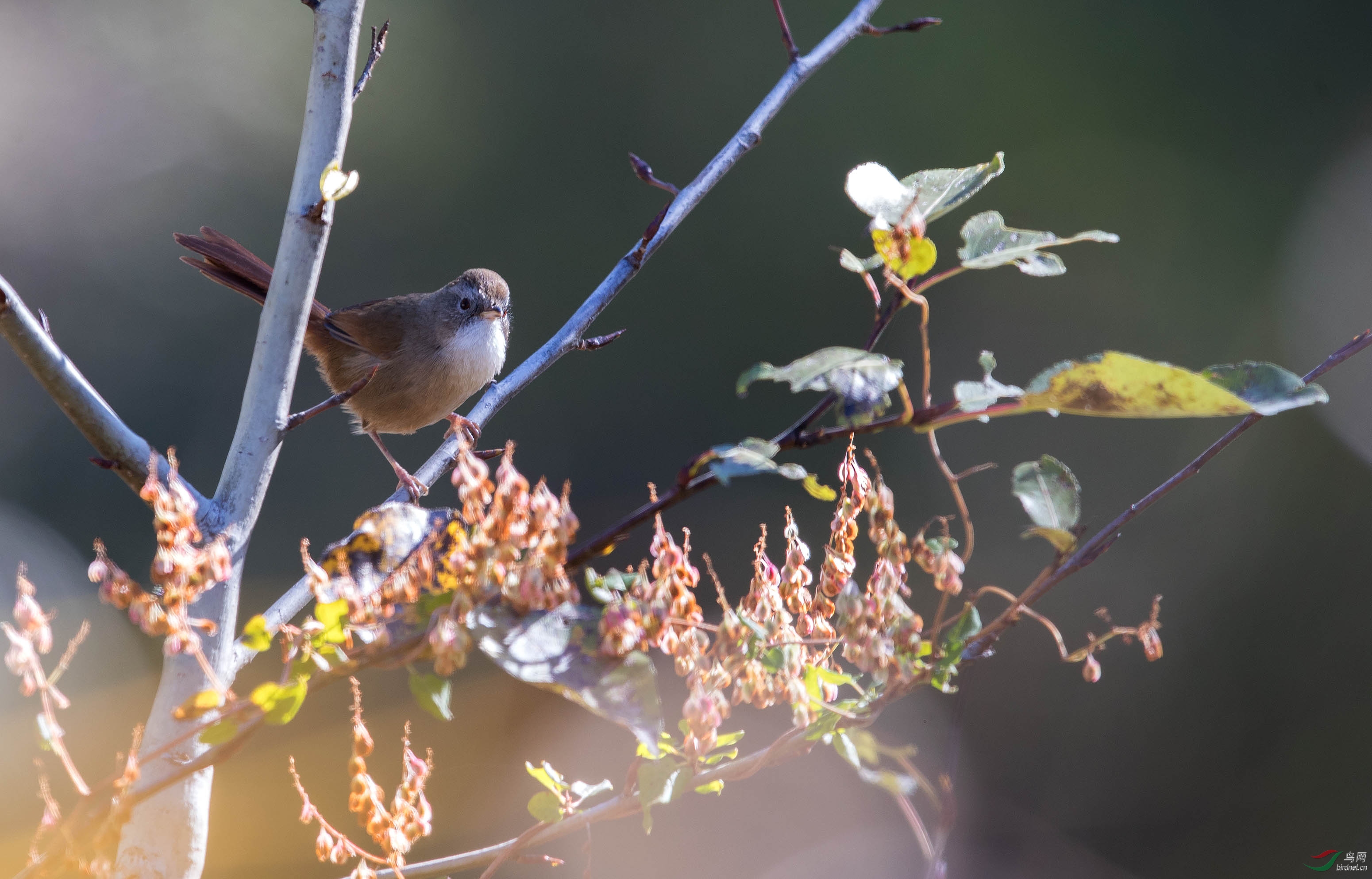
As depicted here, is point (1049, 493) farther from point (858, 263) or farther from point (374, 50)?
point (374, 50)

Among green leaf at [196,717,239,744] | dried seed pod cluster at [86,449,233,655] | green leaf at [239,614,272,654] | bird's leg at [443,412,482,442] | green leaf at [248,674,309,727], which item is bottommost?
bird's leg at [443,412,482,442]

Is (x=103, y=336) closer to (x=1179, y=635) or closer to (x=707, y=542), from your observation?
(x=707, y=542)

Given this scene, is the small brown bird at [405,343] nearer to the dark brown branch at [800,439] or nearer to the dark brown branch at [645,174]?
the dark brown branch at [645,174]

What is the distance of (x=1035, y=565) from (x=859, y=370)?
7.18 ft

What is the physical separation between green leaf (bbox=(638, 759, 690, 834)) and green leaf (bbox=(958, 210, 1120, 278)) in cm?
28

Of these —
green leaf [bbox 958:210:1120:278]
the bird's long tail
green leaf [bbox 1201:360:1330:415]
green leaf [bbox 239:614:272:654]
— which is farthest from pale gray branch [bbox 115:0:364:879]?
the bird's long tail

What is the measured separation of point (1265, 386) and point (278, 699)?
0.40 m

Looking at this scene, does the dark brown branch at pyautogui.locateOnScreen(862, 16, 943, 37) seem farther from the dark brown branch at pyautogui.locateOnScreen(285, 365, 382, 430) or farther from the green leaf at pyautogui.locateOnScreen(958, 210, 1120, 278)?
the dark brown branch at pyautogui.locateOnScreen(285, 365, 382, 430)

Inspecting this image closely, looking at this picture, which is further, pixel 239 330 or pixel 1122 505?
pixel 239 330

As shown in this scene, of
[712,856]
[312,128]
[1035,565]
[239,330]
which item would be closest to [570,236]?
[239,330]

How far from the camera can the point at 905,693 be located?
44 centimetres

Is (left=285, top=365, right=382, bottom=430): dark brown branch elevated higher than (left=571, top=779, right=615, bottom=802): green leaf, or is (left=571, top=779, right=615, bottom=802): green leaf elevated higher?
(left=285, top=365, right=382, bottom=430): dark brown branch

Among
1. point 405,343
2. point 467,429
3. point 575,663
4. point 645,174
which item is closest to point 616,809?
point 575,663

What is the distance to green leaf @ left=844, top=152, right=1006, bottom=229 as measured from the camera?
0.43 meters
